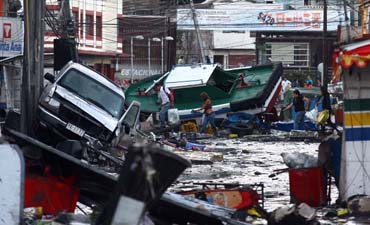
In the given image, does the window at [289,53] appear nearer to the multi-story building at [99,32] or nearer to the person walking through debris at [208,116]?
the multi-story building at [99,32]

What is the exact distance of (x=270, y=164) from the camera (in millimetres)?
21188

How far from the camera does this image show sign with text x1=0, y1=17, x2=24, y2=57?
106 feet

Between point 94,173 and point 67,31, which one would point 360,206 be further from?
point 67,31

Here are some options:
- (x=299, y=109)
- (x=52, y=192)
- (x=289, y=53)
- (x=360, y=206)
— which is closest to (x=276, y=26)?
(x=289, y=53)

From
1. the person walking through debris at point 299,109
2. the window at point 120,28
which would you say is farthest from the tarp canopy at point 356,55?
the window at point 120,28

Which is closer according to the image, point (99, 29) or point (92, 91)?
point (92, 91)

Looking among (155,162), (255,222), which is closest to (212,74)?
(255,222)

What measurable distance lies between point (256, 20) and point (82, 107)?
43927 millimetres

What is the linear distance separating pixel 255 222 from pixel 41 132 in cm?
771

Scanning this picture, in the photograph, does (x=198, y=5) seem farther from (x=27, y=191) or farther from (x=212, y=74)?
(x=27, y=191)

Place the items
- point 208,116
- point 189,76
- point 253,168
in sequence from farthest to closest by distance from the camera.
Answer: point 189,76 < point 208,116 < point 253,168

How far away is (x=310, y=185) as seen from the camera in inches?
540

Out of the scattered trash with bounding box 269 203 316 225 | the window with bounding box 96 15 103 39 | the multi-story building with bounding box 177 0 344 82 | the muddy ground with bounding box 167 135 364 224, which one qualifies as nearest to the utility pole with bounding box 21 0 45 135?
the muddy ground with bounding box 167 135 364 224

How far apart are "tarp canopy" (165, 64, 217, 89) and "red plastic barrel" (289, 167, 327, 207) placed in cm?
2138
